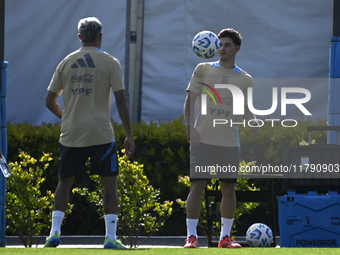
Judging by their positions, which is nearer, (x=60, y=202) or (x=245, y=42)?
(x=60, y=202)

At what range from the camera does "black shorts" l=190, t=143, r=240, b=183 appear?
5.96 meters

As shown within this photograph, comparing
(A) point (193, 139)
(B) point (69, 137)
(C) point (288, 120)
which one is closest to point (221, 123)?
(A) point (193, 139)

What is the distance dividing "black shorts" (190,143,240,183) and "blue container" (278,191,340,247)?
2.28 ft

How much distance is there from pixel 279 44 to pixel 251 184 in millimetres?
4029

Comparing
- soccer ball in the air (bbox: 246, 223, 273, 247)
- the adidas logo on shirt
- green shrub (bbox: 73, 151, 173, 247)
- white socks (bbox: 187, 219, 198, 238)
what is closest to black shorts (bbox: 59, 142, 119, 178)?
the adidas logo on shirt

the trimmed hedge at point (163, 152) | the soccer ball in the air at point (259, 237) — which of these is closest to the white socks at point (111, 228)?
the soccer ball in the air at point (259, 237)

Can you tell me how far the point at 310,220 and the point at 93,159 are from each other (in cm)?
243

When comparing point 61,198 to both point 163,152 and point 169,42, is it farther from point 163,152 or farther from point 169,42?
point 169,42

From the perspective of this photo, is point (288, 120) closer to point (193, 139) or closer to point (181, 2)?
point (181, 2)

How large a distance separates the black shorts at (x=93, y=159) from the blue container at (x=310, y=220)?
2014mm

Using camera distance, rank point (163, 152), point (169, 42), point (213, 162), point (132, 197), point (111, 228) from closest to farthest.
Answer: point (111, 228), point (213, 162), point (132, 197), point (163, 152), point (169, 42)

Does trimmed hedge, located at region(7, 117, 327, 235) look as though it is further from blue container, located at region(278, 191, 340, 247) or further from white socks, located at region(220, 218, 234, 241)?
white socks, located at region(220, 218, 234, 241)

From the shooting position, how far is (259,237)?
259 inches

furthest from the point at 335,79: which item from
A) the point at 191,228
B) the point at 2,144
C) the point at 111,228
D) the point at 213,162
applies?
the point at 2,144
